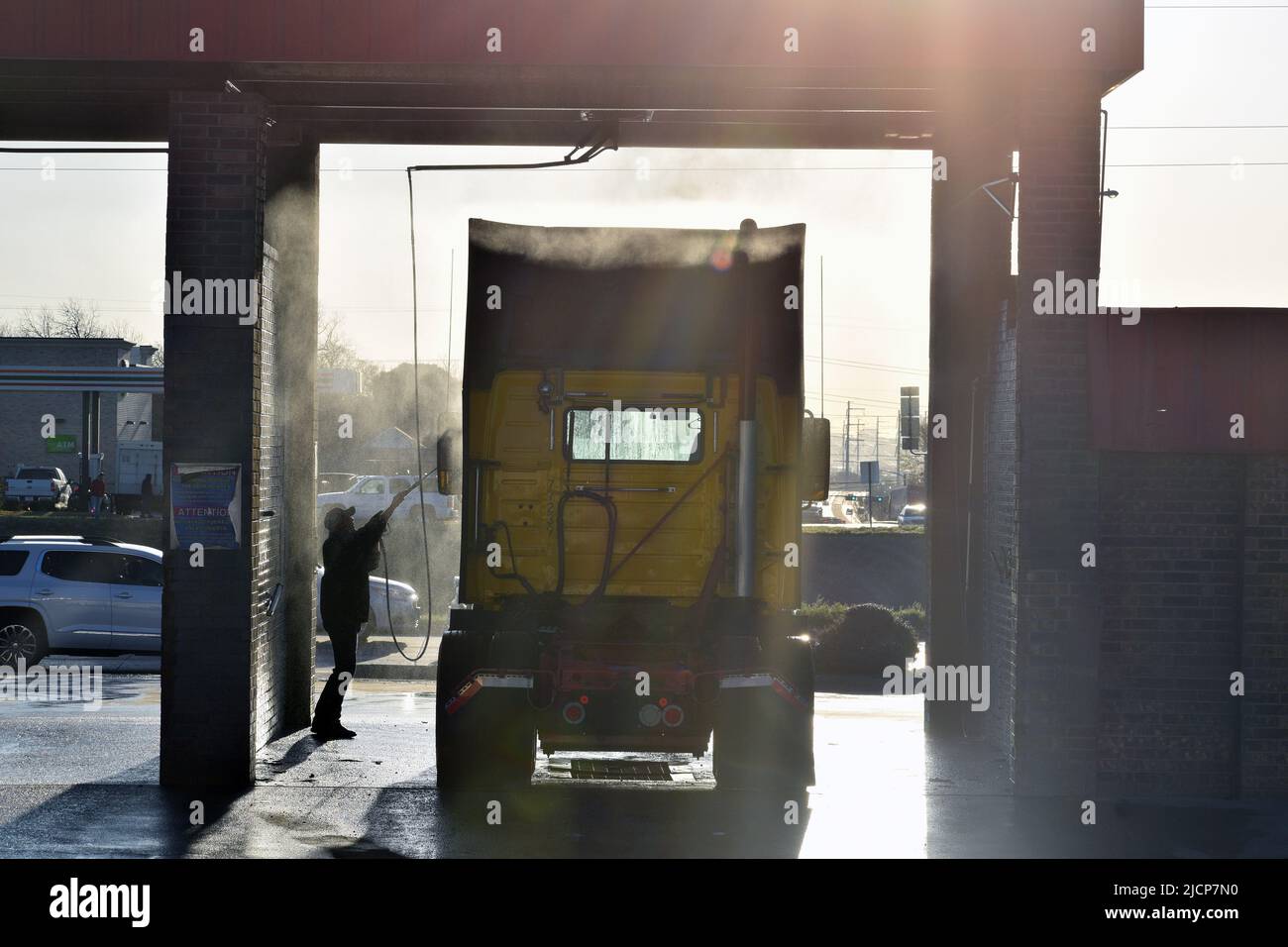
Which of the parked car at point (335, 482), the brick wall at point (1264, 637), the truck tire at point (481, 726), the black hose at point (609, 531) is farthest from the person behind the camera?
the parked car at point (335, 482)

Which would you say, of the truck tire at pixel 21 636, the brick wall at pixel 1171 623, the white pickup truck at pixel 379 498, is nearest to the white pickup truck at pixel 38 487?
the white pickup truck at pixel 379 498

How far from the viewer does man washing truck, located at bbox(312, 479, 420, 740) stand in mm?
12867

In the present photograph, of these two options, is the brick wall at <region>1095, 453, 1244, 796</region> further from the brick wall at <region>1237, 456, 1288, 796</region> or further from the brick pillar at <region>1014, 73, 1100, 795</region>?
the brick pillar at <region>1014, 73, 1100, 795</region>

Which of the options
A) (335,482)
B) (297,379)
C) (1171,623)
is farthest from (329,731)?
(335,482)

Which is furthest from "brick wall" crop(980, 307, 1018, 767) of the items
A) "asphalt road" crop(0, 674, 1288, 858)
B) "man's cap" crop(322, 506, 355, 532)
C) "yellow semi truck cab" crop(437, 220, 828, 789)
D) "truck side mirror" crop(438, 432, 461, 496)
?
"man's cap" crop(322, 506, 355, 532)

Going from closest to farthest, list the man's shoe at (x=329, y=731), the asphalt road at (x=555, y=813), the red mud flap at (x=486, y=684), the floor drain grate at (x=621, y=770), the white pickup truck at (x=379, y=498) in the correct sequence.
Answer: the asphalt road at (x=555, y=813)
the red mud flap at (x=486, y=684)
the floor drain grate at (x=621, y=770)
the man's shoe at (x=329, y=731)
the white pickup truck at (x=379, y=498)

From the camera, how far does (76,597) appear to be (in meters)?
18.1

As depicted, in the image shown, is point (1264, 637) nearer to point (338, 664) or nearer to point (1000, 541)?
point (1000, 541)

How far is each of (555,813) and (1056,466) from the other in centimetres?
448

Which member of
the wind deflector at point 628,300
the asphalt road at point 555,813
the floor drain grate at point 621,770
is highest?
the wind deflector at point 628,300

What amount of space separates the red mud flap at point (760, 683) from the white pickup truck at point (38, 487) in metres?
46.4

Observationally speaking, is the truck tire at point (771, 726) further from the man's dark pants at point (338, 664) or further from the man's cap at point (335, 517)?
the man's cap at point (335, 517)

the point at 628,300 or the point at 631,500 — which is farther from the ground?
the point at 628,300

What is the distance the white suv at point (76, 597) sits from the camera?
17.9m
